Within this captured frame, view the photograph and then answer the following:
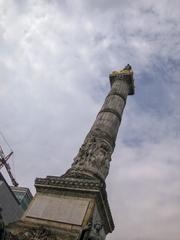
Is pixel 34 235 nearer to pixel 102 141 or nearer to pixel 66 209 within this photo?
pixel 66 209

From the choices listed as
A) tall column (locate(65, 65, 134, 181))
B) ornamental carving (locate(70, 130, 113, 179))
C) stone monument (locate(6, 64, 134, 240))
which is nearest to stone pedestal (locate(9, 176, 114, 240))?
stone monument (locate(6, 64, 134, 240))

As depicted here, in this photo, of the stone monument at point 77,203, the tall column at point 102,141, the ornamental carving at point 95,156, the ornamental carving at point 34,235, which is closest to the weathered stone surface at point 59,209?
the stone monument at point 77,203

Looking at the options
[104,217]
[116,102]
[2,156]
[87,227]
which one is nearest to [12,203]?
[116,102]

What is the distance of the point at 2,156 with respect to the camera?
162ft

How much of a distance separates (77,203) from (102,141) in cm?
401

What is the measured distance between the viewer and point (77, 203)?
10.3 m

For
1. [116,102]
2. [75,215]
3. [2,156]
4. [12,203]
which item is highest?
[2,156]

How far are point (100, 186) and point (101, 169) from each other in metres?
2.05

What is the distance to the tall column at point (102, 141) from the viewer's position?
1241 cm

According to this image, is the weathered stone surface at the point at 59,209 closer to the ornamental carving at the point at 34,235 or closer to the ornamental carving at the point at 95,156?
the ornamental carving at the point at 34,235

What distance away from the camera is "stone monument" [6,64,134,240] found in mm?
9297

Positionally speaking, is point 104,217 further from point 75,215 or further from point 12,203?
point 12,203

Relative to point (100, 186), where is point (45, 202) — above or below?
below

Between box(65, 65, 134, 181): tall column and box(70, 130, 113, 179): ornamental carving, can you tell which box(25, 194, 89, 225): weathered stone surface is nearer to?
box(65, 65, 134, 181): tall column
